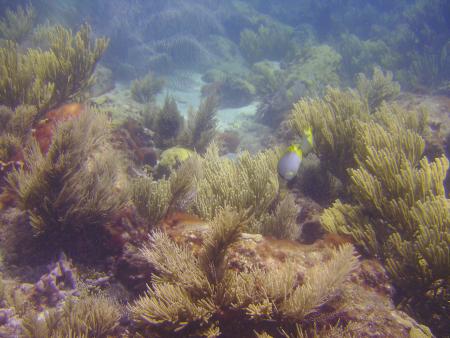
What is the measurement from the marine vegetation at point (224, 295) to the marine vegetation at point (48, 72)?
4.06 m

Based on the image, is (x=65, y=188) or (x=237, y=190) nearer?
(x=65, y=188)

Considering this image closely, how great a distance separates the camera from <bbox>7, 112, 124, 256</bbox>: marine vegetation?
2965 mm

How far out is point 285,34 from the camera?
1930cm

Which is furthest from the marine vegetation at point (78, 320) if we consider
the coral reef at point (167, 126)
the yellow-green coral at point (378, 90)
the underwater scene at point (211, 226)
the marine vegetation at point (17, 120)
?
the yellow-green coral at point (378, 90)

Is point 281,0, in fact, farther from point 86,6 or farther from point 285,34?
point 86,6

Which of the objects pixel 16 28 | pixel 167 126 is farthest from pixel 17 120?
pixel 16 28

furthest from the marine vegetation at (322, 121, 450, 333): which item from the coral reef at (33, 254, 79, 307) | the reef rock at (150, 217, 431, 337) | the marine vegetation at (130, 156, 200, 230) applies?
the coral reef at (33, 254, 79, 307)

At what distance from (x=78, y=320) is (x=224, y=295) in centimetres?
123

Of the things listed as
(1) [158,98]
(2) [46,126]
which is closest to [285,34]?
(1) [158,98]

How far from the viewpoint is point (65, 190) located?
3.01 m

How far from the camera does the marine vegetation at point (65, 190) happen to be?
2965 mm

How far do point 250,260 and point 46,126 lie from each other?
12.2ft

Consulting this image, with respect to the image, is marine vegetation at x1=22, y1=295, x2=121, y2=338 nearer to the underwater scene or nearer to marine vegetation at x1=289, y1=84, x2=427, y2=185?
the underwater scene

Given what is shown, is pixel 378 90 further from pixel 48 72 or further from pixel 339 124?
pixel 48 72
